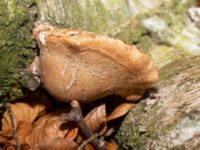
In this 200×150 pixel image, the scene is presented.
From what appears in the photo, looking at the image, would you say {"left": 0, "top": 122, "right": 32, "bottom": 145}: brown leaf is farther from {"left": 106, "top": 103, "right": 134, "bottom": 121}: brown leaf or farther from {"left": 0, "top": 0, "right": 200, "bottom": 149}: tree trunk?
{"left": 106, "top": 103, "right": 134, "bottom": 121}: brown leaf

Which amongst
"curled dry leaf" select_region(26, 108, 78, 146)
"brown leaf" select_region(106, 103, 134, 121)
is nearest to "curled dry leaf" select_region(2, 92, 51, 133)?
"curled dry leaf" select_region(26, 108, 78, 146)

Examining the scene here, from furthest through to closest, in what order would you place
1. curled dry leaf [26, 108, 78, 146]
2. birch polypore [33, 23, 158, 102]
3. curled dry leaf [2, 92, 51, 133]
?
curled dry leaf [2, 92, 51, 133] < curled dry leaf [26, 108, 78, 146] < birch polypore [33, 23, 158, 102]

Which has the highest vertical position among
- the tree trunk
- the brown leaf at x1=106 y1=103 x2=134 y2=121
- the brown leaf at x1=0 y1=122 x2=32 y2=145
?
the tree trunk

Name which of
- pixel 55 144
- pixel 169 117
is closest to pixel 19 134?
pixel 55 144

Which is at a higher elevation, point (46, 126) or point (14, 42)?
point (14, 42)

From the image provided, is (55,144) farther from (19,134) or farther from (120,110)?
(120,110)

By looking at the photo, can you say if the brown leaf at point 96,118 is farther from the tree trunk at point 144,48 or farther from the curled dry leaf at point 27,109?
the curled dry leaf at point 27,109

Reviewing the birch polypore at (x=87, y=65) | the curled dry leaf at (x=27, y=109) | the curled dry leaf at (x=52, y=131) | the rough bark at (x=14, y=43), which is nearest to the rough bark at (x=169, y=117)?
the birch polypore at (x=87, y=65)

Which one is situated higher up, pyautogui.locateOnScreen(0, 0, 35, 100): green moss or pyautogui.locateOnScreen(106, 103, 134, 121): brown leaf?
pyautogui.locateOnScreen(0, 0, 35, 100): green moss
